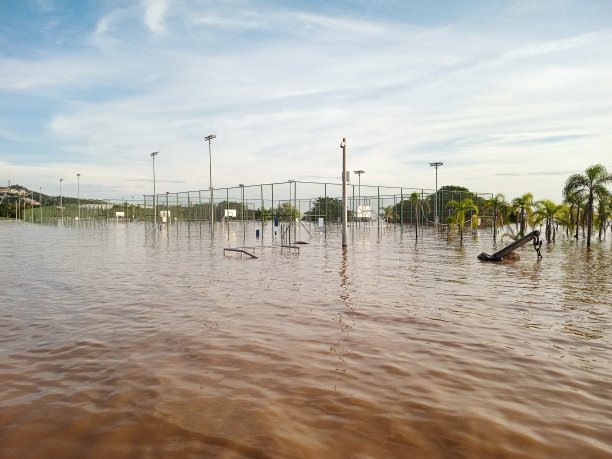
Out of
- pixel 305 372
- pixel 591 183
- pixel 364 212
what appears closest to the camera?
pixel 305 372

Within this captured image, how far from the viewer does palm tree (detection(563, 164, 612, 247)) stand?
84.6ft

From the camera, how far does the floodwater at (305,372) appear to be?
3.33 meters

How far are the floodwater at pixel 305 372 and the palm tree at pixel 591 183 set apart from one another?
19736 millimetres

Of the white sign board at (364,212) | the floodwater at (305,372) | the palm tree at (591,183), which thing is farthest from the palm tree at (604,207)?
the floodwater at (305,372)

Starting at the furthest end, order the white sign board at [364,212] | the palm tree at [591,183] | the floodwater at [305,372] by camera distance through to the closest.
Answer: the white sign board at [364,212]
the palm tree at [591,183]
the floodwater at [305,372]

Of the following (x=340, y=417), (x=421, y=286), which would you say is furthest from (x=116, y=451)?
(x=421, y=286)

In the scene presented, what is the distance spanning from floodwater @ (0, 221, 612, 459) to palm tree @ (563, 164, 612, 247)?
19.7 metres

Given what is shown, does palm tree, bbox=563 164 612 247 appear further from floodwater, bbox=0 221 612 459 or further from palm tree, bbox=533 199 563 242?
floodwater, bbox=0 221 612 459

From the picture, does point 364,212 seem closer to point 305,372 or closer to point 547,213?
point 547,213

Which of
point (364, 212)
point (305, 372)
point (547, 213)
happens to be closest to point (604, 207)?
point (547, 213)

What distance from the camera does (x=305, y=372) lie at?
15.4 feet

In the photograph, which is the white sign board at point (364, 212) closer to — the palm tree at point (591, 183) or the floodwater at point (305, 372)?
the palm tree at point (591, 183)

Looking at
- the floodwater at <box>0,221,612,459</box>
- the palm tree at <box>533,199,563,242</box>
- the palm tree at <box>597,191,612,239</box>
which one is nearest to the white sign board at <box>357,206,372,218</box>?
the palm tree at <box>533,199,563,242</box>

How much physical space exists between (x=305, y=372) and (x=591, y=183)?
92.4ft
